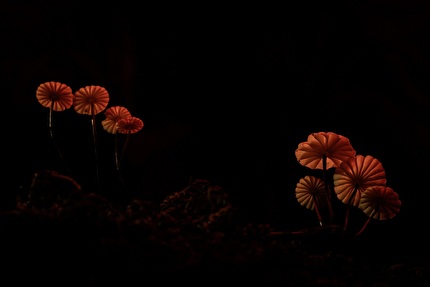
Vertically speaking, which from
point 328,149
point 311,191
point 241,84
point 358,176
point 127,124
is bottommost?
point 311,191

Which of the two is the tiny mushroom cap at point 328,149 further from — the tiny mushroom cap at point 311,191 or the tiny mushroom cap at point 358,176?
the tiny mushroom cap at point 311,191

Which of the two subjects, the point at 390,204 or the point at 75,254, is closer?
the point at 75,254

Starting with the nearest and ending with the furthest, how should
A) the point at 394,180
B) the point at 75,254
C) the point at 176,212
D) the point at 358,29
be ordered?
the point at 75,254, the point at 176,212, the point at 394,180, the point at 358,29

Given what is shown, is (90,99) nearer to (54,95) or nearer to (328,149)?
(54,95)

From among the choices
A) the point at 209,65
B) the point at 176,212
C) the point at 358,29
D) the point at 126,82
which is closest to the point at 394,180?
the point at 358,29

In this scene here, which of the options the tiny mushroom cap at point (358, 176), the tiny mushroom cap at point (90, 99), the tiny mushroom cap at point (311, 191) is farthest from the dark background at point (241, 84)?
the tiny mushroom cap at point (358, 176)

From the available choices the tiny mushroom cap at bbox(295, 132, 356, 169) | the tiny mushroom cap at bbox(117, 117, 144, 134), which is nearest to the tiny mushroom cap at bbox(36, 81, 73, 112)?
the tiny mushroom cap at bbox(117, 117, 144, 134)

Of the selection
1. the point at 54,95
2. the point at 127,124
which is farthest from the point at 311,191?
the point at 54,95

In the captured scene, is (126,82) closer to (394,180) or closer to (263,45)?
(263,45)

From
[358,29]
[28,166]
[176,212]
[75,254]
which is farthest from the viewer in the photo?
[358,29]
